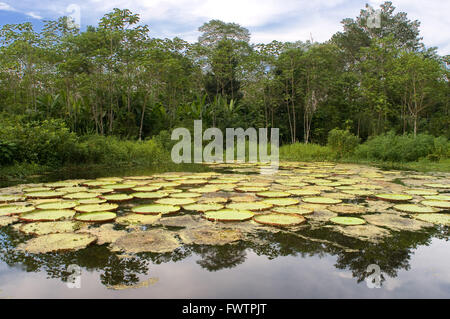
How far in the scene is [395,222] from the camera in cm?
333

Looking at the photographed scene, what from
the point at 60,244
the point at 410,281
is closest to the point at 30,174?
the point at 60,244

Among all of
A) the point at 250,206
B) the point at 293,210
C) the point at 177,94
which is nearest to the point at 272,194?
the point at 250,206

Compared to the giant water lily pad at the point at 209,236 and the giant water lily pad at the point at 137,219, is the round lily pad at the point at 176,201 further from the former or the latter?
the giant water lily pad at the point at 209,236

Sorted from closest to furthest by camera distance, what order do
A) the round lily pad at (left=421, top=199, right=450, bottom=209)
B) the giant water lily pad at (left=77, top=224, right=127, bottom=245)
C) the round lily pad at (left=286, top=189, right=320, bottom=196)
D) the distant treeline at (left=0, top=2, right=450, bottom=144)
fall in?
the giant water lily pad at (left=77, top=224, right=127, bottom=245) → the round lily pad at (left=421, top=199, right=450, bottom=209) → the round lily pad at (left=286, top=189, right=320, bottom=196) → the distant treeline at (left=0, top=2, right=450, bottom=144)

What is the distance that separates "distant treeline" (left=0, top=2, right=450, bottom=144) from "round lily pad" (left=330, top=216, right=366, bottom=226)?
8.90m

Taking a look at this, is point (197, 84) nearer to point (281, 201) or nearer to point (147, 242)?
point (281, 201)

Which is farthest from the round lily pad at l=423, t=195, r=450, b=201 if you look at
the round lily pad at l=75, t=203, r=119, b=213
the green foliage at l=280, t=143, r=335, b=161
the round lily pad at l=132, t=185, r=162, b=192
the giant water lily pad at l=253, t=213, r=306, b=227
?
the green foliage at l=280, t=143, r=335, b=161

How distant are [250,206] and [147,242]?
1.57 meters

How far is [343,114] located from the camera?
52.5 ft

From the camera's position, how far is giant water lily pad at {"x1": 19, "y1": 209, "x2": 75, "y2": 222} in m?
3.33

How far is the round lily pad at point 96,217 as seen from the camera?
3.30 meters

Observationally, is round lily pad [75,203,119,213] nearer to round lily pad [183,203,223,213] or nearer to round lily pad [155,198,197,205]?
round lily pad [155,198,197,205]

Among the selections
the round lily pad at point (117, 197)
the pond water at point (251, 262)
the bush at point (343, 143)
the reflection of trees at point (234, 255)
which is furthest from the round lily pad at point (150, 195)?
the bush at point (343, 143)

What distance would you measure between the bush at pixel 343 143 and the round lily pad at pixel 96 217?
30.1 feet
